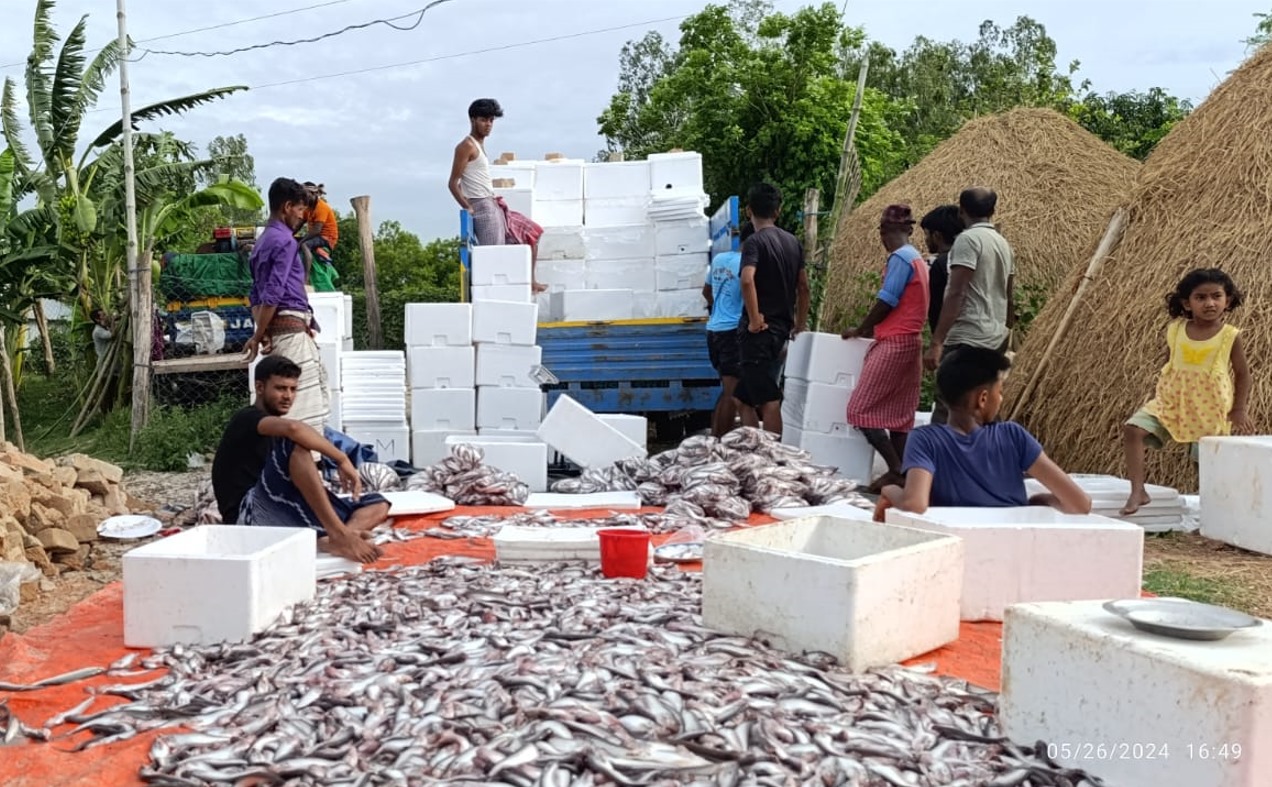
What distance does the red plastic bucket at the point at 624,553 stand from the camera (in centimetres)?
611

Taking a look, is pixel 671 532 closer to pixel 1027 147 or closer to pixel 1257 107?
pixel 1257 107

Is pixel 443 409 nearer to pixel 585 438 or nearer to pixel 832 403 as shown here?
pixel 585 438

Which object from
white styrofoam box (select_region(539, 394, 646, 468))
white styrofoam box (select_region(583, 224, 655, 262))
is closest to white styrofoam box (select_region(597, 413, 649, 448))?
white styrofoam box (select_region(539, 394, 646, 468))

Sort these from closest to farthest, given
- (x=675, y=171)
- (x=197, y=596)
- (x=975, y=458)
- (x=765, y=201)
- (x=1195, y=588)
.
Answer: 1. (x=197, y=596)
2. (x=975, y=458)
3. (x=1195, y=588)
4. (x=765, y=201)
5. (x=675, y=171)

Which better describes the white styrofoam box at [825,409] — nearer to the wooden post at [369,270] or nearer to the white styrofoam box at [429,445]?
the white styrofoam box at [429,445]

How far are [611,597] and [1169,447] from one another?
640 cm

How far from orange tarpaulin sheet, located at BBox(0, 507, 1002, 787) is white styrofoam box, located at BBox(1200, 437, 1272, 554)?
10.2 feet

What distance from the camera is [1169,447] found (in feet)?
31.8

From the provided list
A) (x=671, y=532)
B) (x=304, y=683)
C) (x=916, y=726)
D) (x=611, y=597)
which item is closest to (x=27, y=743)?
(x=304, y=683)

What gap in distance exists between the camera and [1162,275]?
10227 mm

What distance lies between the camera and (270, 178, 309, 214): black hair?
7.82 metres

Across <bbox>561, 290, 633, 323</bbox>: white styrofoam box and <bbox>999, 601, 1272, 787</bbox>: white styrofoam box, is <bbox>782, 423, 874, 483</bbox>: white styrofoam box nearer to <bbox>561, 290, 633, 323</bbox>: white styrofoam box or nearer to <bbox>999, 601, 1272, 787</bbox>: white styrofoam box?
<bbox>561, 290, 633, 323</bbox>: white styrofoam box

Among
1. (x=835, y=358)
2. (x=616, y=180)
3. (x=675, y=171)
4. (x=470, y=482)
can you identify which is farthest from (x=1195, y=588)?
(x=616, y=180)

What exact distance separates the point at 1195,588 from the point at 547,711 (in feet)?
14.6
